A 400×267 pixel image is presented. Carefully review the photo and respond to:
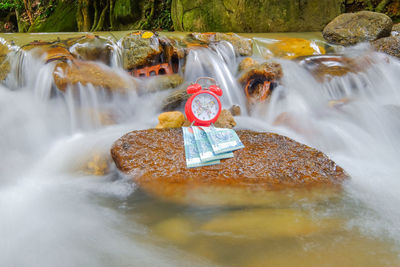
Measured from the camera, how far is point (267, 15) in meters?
7.45

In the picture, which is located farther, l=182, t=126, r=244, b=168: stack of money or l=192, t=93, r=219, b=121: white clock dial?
l=192, t=93, r=219, b=121: white clock dial

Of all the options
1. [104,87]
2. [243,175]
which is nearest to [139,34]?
[104,87]

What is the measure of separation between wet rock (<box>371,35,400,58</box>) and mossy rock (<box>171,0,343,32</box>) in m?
2.26

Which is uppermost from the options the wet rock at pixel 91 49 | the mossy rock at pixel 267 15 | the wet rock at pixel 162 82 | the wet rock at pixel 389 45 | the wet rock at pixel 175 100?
the mossy rock at pixel 267 15

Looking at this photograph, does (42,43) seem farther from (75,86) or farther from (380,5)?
(380,5)

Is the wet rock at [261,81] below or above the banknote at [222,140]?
above

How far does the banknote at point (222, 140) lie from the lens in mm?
2624

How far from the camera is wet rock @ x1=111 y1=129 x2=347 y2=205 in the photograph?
2301mm

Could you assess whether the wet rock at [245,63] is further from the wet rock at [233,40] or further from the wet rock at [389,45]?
the wet rock at [389,45]

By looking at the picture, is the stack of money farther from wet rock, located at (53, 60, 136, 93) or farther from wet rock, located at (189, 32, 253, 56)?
wet rock, located at (189, 32, 253, 56)

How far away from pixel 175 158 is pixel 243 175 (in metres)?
0.66

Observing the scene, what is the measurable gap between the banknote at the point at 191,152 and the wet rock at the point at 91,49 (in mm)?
2788

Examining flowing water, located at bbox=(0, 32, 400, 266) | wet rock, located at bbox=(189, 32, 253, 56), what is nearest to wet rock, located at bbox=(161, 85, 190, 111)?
flowing water, located at bbox=(0, 32, 400, 266)

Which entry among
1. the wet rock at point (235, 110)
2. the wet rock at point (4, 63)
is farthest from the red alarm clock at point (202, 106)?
the wet rock at point (4, 63)
